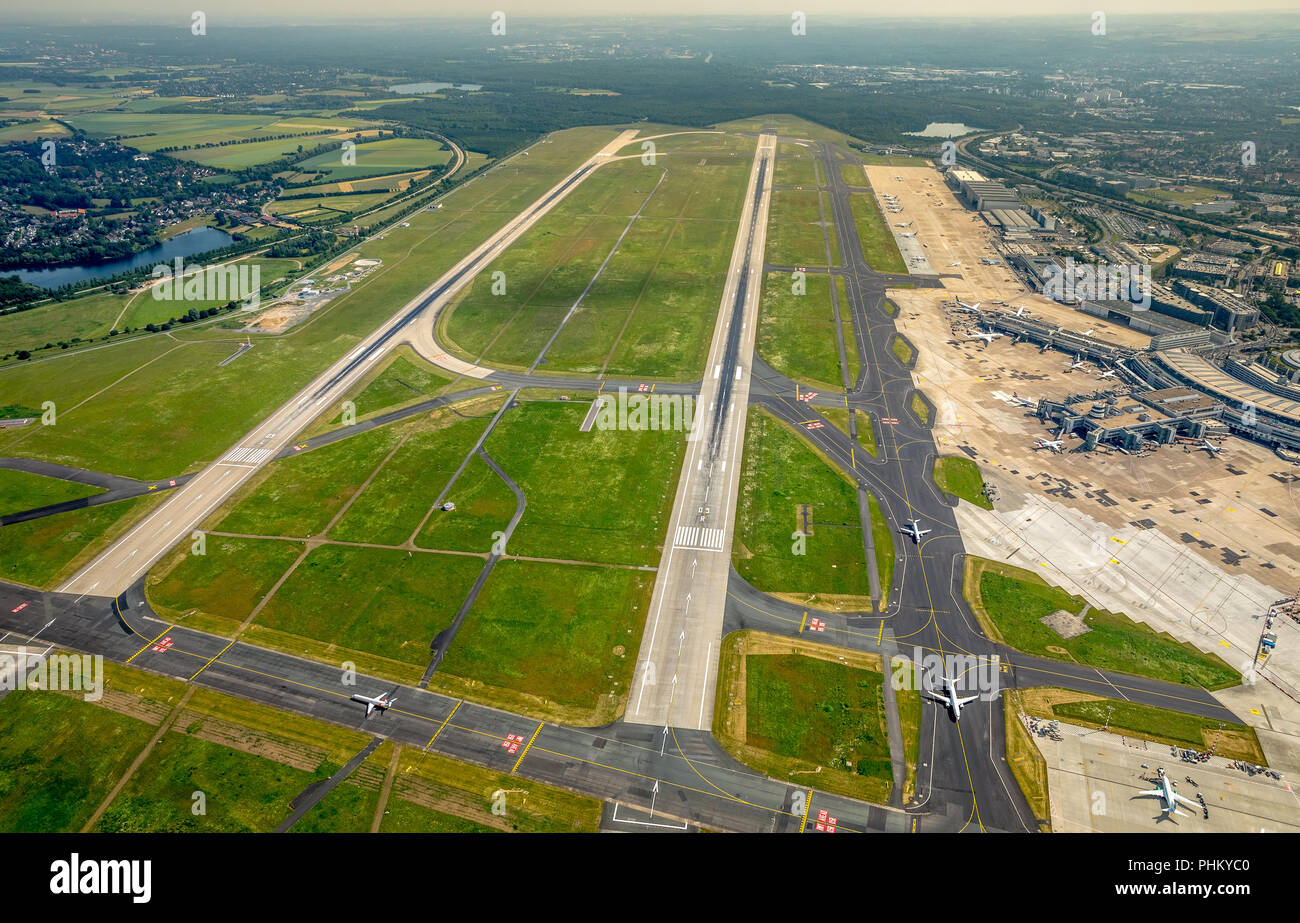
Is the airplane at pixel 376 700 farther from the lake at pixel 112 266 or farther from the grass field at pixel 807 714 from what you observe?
the lake at pixel 112 266

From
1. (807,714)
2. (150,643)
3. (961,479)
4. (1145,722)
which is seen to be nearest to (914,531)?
(961,479)

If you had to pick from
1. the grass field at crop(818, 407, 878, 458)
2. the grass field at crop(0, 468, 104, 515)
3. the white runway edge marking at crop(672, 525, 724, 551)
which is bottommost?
the white runway edge marking at crop(672, 525, 724, 551)

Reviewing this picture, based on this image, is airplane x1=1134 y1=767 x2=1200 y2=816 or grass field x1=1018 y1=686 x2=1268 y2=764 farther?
grass field x1=1018 y1=686 x2=1268 y2=764

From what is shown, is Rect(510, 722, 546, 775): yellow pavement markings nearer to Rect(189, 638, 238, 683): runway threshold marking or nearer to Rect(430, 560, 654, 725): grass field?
Rect(430, 560, 654, 725): grass field

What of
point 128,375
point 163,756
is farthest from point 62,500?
point 163,756

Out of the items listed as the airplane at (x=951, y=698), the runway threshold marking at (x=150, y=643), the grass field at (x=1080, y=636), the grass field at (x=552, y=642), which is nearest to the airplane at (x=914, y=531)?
the grass field at (x=1080, y=636)

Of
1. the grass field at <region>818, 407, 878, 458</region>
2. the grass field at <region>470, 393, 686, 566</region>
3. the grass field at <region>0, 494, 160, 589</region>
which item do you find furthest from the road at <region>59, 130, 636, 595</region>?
the grass field at <region>818, 407, 878, 458</region>
